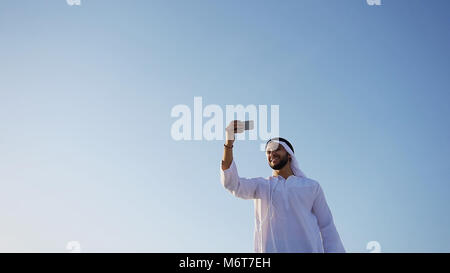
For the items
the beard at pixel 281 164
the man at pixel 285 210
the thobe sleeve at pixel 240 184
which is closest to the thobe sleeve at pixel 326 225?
the man at pixel 285 210

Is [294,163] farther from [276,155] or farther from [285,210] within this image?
[285,210]

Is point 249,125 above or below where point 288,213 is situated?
above

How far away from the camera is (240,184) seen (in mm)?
5445

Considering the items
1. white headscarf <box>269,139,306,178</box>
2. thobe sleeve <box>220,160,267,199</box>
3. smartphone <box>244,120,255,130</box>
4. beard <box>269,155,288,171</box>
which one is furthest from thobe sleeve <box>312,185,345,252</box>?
smartphone <box>244,120,255,130</box>

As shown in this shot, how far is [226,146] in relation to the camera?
17.8 ft

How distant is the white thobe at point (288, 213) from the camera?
5211mm

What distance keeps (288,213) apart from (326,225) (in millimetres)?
602

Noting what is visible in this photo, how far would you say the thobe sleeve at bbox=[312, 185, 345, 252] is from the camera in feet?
17.6

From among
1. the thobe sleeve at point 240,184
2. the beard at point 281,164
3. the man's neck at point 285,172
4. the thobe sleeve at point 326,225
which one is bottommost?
the thobe sleeve at point 326,225

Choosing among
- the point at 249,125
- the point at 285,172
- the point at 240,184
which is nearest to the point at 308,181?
the point at 285,172

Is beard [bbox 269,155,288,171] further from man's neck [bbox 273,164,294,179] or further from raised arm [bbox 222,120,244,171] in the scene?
raised arm [bbox 222,120,244,171]

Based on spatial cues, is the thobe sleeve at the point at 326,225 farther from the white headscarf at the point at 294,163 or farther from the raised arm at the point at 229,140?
the raised arm at the point at 229,140
